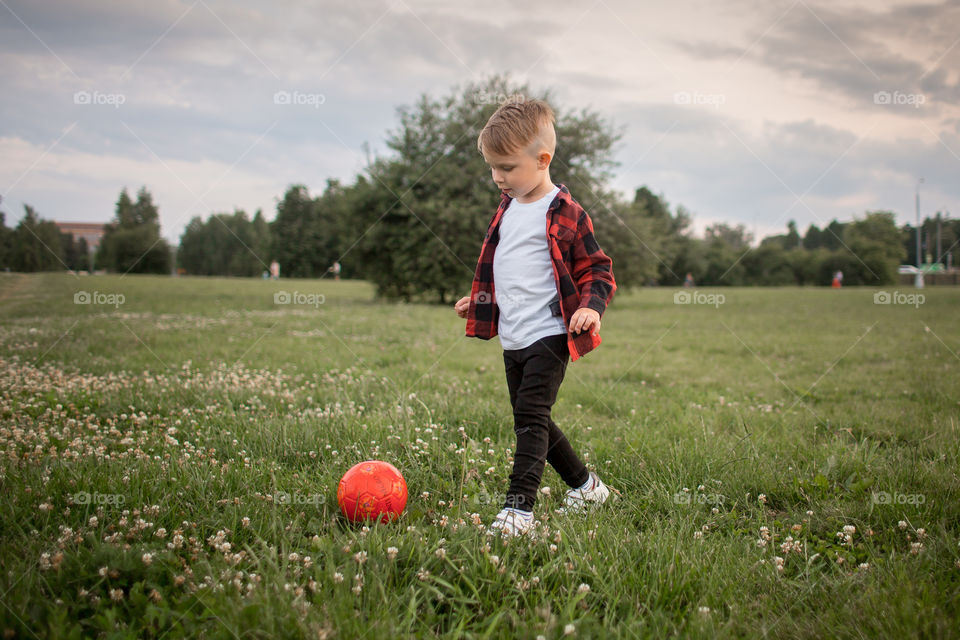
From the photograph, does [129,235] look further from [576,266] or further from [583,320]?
[583,320]

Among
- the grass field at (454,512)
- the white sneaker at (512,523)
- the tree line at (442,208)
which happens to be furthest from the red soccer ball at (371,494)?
the tree line at (442,208)

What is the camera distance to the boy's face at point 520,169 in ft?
9.28

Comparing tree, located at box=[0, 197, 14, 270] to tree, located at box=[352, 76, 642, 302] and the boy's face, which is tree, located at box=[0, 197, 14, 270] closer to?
tree, located at box=[352, 76, 642, 302]

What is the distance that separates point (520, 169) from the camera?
2.86m

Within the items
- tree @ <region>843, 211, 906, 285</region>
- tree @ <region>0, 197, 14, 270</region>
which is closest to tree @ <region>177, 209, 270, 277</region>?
tree @ <region>0, 197, 14, 270</region>

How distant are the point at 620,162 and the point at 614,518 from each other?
2014cm

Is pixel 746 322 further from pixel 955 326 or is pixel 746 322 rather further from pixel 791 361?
pixel 791 361

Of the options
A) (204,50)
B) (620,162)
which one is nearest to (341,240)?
(620,162)

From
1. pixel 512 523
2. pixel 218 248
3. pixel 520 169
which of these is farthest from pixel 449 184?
pixel 218 248

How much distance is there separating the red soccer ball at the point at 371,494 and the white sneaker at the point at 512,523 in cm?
53

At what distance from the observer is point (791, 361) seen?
28.5ft

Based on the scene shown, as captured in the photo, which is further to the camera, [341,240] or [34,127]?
[341,240]

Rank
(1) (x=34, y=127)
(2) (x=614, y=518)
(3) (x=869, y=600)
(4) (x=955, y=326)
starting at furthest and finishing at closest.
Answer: (4) (x=955, y=326), (1) (x=34, y=127), (2) (x=614, y=518), (3) (x=869, y=600)

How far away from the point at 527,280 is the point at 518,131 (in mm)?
785
